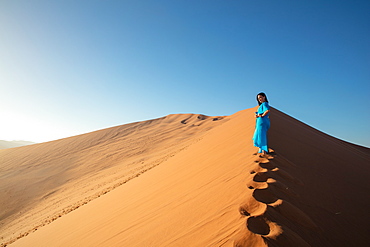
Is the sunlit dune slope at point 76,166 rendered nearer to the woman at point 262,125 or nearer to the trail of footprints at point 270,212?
the woman at point 262,125

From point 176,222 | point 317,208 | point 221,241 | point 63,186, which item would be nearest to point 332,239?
point 317,208

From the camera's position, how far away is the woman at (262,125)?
13.5 feet

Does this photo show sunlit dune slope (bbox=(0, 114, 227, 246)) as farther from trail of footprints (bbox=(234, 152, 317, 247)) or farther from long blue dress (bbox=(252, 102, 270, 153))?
trail of footprints (bbox=(234, 152, 317, 247))

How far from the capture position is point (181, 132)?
20531 millimetres

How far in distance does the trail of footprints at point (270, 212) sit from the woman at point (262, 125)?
0.95m

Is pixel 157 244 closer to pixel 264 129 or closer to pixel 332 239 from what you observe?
pixel 332 239

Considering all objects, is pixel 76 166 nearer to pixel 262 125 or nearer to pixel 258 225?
pixel 262 125

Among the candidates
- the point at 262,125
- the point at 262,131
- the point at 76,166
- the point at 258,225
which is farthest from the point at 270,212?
the point at 76,166

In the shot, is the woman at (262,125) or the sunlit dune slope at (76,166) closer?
the woman at (262,125)

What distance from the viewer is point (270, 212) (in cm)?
201

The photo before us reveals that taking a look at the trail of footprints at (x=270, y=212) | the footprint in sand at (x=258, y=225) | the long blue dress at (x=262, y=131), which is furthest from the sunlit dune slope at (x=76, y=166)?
the footprint in sand at (x=258, y=225)

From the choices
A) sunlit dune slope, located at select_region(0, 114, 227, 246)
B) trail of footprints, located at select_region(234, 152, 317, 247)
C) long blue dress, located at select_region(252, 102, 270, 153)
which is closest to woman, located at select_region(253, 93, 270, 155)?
long blue dress, located at select_region(252, 102, 270, 153)

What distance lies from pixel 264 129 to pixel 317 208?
6.73ft

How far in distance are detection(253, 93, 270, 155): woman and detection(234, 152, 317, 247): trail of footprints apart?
3.10ft
